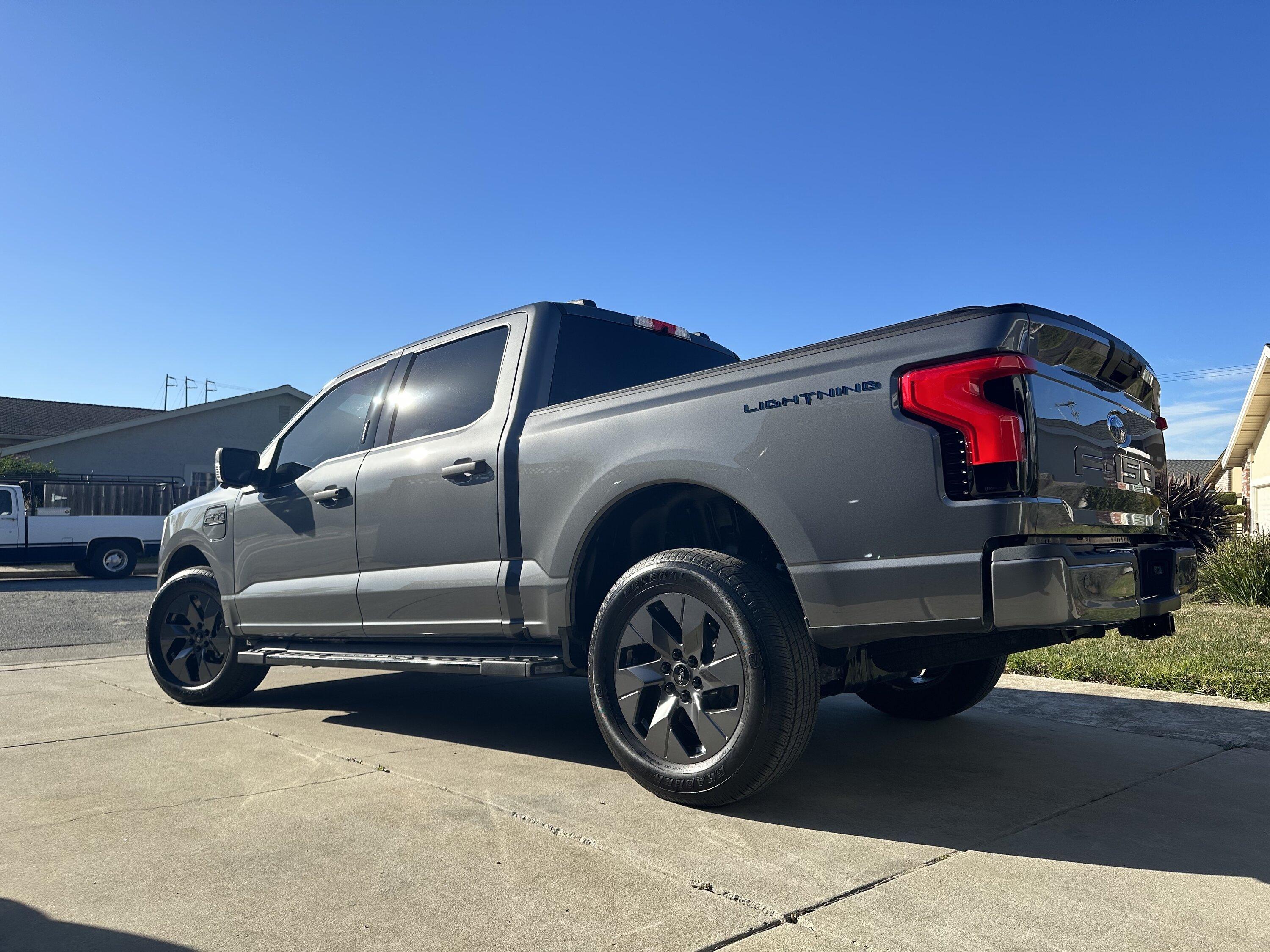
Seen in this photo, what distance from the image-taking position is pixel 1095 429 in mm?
3252

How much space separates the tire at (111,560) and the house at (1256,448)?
2225 cm

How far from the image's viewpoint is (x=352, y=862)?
9.53 ft

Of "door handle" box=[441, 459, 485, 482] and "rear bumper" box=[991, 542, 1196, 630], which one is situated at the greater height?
"door handle" box=[441, 459, 485, 482]

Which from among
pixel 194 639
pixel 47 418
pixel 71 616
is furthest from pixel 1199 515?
pixel 47 418

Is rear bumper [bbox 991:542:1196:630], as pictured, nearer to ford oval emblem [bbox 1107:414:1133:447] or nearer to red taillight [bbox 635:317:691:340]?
ford oval emblem [bbox 1107:414:1133:447]

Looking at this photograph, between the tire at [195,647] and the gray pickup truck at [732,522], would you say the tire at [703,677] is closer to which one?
the gray pickup truck at [732,522]

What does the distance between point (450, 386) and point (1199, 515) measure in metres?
13.0

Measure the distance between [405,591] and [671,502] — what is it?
152cm

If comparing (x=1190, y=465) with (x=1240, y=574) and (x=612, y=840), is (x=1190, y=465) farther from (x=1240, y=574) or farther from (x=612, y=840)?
(x=612, y=840)

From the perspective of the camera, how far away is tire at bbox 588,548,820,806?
10.3 ft

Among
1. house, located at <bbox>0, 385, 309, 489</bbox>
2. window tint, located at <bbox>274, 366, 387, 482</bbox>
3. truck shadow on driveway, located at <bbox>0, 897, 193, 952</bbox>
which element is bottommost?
truck shadow on driveway, located at <bbox>0, 897, 193, 952</bbox>

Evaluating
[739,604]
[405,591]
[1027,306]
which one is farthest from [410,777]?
[1027,306]

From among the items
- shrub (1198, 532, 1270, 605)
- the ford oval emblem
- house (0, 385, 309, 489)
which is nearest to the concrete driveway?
the ford oval emblem

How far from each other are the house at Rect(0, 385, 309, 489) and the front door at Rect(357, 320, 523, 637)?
76.7ft
